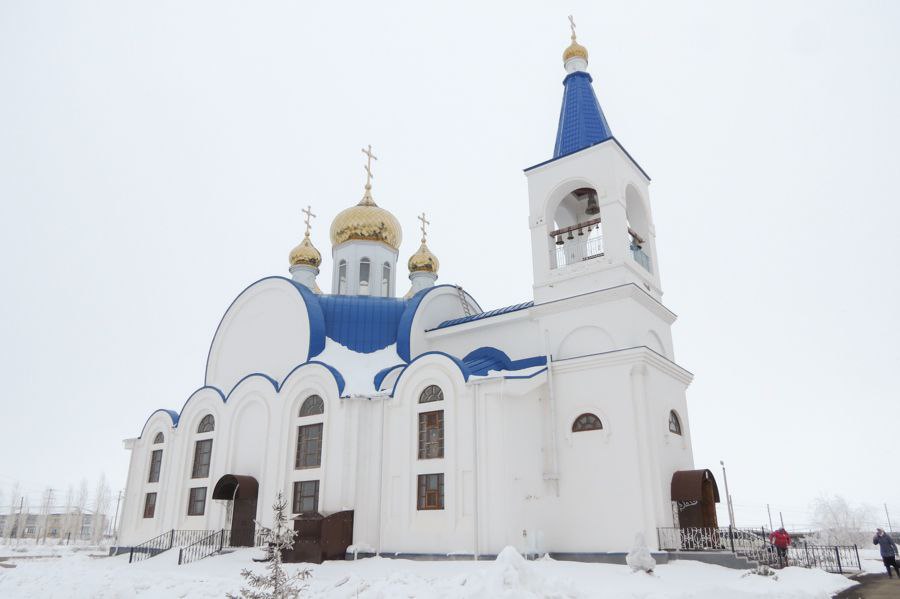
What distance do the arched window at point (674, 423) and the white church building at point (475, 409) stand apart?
7cm

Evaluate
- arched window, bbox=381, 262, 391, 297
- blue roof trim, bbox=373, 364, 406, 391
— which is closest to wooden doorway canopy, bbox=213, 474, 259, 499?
blue roof trim, bbox=373, 364, 406, 391

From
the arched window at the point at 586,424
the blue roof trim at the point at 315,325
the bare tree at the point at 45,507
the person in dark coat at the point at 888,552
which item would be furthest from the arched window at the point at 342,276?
the bare tree at the point at 45,507

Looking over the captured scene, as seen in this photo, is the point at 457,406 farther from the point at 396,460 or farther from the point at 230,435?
the point at 230,435

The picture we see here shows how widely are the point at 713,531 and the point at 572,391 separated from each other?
383cm

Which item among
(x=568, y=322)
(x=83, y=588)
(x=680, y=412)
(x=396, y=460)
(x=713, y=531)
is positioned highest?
(x=568, y=322)

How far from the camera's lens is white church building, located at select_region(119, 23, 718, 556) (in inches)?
514

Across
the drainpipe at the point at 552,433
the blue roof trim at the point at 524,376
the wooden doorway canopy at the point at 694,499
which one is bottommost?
the wooden doorway canopy at the point at 694,499

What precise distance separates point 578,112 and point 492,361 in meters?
7.05

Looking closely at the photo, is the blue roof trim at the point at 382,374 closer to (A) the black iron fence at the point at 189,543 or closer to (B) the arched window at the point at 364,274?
(A) the black iron fence at the point at 189,543

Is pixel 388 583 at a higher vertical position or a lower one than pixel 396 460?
lower

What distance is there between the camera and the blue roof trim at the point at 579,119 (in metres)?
16.5

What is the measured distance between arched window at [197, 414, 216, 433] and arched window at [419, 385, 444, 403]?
6.52 metres

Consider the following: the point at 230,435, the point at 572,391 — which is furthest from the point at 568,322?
the point at 230,435

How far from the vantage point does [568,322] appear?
1497cm
